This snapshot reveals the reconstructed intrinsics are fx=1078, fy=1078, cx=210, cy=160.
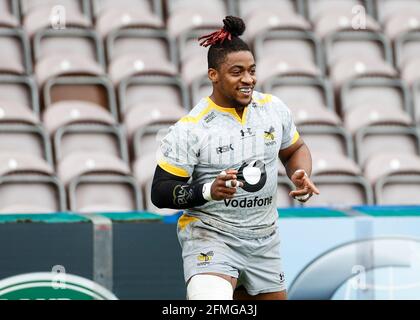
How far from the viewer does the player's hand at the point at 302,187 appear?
14.2ft

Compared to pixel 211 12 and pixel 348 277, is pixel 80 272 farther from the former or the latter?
pixel 211 12

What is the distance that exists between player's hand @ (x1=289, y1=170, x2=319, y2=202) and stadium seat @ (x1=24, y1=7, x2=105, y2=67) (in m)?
4.42

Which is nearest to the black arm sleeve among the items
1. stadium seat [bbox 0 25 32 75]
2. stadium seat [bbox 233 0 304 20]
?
stadium seat [bbox 0 25 32 75]

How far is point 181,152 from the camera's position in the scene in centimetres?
446

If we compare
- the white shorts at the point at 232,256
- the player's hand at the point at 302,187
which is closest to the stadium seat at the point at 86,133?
the white shorts at the point at 232,256

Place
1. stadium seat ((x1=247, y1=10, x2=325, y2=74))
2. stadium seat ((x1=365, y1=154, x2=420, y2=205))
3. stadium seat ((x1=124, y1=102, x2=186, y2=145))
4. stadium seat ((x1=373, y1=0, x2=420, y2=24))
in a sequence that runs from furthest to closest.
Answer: stadium seat ((x1=373, y1=0, x2=420, y2=24))
stadium seat ((x1=247, y1=10, x2=325, y2=74))
stadium seat ((x1=124, y1=102, x2=186, y2=145))
stadium seat ((x1=365, y1=154, x2=420, y2=205))

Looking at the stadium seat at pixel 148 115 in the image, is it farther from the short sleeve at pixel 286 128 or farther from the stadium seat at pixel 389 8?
the short sleeve at pixel 286 128

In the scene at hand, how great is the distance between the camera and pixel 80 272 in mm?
5449

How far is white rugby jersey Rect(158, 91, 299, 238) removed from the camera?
4.47 meters

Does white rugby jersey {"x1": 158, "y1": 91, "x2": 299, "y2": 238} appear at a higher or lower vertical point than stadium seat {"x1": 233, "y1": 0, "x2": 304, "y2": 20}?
lower

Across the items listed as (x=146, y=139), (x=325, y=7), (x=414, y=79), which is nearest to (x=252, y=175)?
(x=146, y=139)

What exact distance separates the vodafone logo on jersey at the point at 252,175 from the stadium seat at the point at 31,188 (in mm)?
2803

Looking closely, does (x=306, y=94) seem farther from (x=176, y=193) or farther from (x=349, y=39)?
(x=176, y=193)

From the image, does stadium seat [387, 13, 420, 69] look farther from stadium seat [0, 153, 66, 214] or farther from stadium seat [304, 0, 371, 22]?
stadium seat [0, 153, 66, 214]
